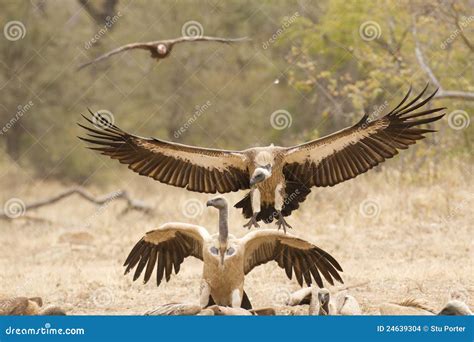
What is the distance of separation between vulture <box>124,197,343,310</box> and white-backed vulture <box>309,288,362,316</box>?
0.69 feet

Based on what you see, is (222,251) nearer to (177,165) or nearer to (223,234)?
(223,234)

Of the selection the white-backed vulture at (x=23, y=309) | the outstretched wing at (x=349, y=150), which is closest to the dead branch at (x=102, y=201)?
the white-backed vulture at (x=23, y=309)

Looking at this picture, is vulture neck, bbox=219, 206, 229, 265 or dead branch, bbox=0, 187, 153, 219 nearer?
vulture neck, bbox=219, 206, 229, 265

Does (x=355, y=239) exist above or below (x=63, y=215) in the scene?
below

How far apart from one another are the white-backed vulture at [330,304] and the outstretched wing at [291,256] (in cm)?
20

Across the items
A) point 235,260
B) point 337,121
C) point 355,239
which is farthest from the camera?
point 337,121

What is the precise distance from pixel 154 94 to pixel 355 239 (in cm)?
989

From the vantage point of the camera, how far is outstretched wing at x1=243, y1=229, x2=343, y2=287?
9.46 m

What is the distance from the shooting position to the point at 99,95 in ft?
75.1

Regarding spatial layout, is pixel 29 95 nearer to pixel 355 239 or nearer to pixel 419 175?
pixel 419 175

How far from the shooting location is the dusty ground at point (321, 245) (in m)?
11.5

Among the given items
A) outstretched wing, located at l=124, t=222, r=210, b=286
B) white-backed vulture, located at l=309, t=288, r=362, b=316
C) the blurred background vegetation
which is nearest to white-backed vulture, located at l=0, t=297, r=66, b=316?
outstretched wing, located at l=124, t=222, r=210, b=286

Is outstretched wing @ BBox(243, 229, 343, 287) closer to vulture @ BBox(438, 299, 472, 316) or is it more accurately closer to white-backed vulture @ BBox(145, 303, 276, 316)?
white-backed vulture @ BBox(145, 303, 276, 316)

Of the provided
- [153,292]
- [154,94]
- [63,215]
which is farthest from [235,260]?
[154,94]
